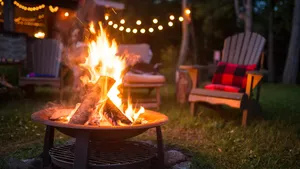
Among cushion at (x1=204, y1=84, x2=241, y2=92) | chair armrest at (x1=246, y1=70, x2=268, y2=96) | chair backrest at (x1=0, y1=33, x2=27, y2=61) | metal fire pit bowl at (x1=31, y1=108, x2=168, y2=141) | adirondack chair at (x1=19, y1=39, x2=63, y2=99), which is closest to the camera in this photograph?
metal fire pit bowl at (x1=31, y1=108, x2=168, y2=141)

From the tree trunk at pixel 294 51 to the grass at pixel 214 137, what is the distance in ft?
27.4

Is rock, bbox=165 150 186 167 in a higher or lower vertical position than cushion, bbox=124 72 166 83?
lower

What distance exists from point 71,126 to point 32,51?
15.7 feet

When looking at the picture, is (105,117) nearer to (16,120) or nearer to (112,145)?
(112,145)

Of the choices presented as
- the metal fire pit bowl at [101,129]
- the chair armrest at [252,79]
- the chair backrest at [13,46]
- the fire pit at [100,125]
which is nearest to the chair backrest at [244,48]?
the chair armrest at [252,79]

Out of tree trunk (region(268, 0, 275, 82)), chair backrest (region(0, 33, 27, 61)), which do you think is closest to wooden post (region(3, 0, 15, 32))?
chair backrest (region(0, 33, 27, 61))

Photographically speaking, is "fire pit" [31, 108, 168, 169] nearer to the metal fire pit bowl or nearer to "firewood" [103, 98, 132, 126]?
the metal fire pit bowl

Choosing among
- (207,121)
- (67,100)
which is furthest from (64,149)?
(67,100)

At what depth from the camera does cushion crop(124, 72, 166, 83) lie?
5332 millimetres

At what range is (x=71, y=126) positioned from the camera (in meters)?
2.14

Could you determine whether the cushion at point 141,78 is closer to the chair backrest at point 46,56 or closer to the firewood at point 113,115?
the chair backrest at point 46,56

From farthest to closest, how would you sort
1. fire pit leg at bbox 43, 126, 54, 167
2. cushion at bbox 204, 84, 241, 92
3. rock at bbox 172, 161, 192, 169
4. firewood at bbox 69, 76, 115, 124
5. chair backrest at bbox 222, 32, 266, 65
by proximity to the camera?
1. chair backrest at bbox 222, 32, 266, 65
2. cushion at bbox 204, 84, 241, 92
3. rock at bbox 172, 161, 192, 169
4. fire pit leg at bbox 43, 126, 54, 167
5. firewood at bbox 69, 76, 115, 124

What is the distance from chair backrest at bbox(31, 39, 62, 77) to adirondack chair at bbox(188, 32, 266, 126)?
9.41 ft

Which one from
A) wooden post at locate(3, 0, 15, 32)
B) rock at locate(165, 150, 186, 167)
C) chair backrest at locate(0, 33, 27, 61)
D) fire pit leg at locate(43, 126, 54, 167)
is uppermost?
wooden post at locate(3, 0, 15, 32)
